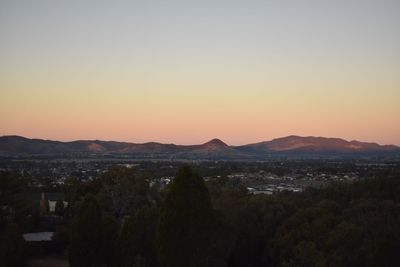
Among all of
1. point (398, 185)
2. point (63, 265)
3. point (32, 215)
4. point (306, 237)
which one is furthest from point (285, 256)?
point (32, 215)

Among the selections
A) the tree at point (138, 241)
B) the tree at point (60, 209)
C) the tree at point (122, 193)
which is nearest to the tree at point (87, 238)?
the tree at point (138, 241)

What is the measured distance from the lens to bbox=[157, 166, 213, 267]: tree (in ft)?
65.4

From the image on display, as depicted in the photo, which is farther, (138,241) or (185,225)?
(138,241)

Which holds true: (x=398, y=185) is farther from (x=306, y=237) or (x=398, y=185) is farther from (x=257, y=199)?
(x=306, y=237)

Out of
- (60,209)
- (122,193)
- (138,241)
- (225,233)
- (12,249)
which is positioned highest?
(122,193)

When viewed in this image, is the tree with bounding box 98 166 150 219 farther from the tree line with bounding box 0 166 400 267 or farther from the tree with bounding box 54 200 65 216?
the tree line with bounding box 0 166 400 267

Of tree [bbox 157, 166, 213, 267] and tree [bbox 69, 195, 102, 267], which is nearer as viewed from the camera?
Answer: tree [bbox 157, 166, 213, 267]

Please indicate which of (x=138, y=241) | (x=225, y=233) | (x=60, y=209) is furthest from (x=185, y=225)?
(x=60, y=209)

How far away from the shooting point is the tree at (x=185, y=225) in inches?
784

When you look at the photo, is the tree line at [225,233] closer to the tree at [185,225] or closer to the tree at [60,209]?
the tree at [185,225]

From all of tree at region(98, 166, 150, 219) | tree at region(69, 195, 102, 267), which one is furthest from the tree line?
tree at region(98, 166, 150, 219)

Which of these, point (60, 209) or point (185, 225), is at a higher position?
point (185, 225)

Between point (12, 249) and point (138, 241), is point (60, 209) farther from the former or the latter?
point (138, 241)

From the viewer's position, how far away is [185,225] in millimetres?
20047
